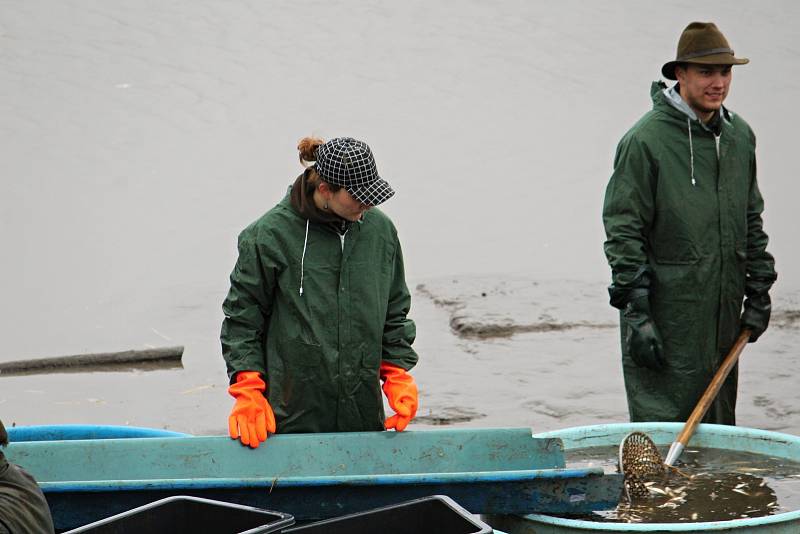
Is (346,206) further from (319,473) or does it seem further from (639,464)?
(639,464)

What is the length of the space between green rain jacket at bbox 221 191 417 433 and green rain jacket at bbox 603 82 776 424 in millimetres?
1174

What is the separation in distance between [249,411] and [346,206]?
30.2 inches

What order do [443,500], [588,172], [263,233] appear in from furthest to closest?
[588,172], [263,233], [443,500]

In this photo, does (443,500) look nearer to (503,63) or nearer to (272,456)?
(272,456)

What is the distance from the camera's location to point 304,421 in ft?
14.8

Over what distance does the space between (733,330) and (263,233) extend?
2.08m

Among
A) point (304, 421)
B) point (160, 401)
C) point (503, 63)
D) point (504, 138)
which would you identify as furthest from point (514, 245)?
point (304, 421)

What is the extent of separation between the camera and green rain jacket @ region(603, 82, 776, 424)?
5160mm

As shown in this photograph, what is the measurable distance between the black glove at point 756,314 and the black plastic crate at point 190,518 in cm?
259

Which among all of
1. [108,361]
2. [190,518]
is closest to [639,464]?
[190,518]

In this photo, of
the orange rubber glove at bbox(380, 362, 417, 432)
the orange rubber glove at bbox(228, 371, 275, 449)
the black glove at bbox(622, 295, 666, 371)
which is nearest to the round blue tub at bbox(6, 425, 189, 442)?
the orange rubber glove at bbox(228, 371, 275, 449)

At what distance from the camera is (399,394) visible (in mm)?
4512

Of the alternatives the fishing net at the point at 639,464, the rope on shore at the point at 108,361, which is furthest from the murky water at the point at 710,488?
the rope on shore at the point at 108,361

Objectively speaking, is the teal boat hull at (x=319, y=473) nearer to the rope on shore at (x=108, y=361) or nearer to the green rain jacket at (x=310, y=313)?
the green rain jacket at (x=310, y=313)
